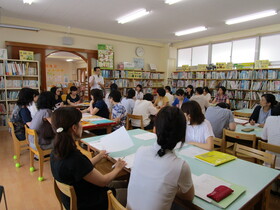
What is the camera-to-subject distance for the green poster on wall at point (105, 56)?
696 centimetres

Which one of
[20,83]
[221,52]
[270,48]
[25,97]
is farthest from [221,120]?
[20,83]

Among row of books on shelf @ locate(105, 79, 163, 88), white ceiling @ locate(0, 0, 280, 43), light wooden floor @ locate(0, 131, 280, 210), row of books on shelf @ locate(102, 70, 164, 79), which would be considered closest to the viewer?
light wooden floor @ locate(0, 131, 280, 210)

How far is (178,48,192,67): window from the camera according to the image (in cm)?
834

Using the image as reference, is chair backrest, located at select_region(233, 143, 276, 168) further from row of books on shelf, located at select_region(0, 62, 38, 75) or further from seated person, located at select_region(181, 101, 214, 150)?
row of books on shelf, located at select_region(0, 62, 38, 75)

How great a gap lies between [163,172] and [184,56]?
8143 mm

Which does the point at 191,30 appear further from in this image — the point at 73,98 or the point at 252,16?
the point at 73,98

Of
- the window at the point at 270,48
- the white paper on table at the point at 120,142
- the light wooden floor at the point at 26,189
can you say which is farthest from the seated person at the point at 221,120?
the window at the point at 270,48

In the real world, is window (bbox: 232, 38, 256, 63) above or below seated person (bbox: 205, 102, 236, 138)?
above

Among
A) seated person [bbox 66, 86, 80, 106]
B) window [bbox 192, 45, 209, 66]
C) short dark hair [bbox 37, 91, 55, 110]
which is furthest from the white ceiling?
short dark hair [bbox 37, 91, 55, 110]

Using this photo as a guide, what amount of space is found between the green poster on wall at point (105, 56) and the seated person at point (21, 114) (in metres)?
3.99

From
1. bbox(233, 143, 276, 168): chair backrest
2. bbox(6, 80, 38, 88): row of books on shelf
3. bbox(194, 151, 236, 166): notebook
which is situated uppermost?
bbox(6, 80, 38, 88): row of books on shelf

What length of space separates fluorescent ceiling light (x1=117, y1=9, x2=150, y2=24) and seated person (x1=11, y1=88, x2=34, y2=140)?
3.23 m

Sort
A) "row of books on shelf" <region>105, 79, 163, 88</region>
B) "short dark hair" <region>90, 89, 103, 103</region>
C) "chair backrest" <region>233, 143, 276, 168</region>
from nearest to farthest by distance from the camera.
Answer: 1. "chair backrest" <region>233, 143, 276, 168</region>
2. "short dark hair" <region>90, 89, 103, 103</region>
3. "row of books on shelf" <region>105, 79, 163, 88</region>

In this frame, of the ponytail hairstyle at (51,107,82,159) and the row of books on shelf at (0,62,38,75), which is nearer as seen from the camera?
the ponytail hairstyle at (51,107,82,159)
